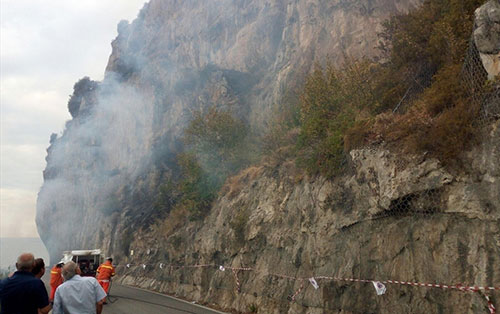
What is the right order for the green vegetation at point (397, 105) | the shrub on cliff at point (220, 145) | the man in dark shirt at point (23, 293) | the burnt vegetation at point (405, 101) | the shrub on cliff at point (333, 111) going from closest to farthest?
the man in dark shirt at point (23, 293)
the burnt vegetation at point (405, 101)
the green vegetation at point (397, 105)
the shrub on cliff at point (333, 111)
the shrub on cliff at point (220, 145)

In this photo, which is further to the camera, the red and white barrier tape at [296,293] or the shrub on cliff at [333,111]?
the shrub on cliff at [333,111]

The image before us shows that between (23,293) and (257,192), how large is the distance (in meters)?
13.4

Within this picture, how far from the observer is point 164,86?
42719mm

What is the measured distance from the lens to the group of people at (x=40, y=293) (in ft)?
16.2

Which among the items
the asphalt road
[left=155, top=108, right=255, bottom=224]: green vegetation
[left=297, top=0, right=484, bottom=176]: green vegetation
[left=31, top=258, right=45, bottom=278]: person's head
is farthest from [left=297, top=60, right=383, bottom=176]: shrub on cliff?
[left=31, top=258, right=45, bottom=278]: person's head

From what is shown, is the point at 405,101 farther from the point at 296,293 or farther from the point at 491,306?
the point at 491,306

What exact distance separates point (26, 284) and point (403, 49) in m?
13.8

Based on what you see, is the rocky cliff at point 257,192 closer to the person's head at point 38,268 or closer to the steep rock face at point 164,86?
the steep rock face at point 164,86

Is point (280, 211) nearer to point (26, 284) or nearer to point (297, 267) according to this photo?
point (297, 267)

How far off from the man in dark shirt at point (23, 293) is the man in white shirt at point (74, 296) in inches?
10.8

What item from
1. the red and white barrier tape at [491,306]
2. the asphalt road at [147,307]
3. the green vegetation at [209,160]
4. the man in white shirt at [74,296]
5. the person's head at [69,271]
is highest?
the green vegetation at [209,160]

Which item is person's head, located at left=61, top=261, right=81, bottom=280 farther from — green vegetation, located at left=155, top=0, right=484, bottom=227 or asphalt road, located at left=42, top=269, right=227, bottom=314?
asphalt road, located at left=42, top=269, right=227, bottom=314

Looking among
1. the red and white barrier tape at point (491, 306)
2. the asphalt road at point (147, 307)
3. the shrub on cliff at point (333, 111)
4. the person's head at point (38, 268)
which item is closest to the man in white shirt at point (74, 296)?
the person's head at point (38, 268)

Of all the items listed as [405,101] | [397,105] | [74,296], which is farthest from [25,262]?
[405,101]
